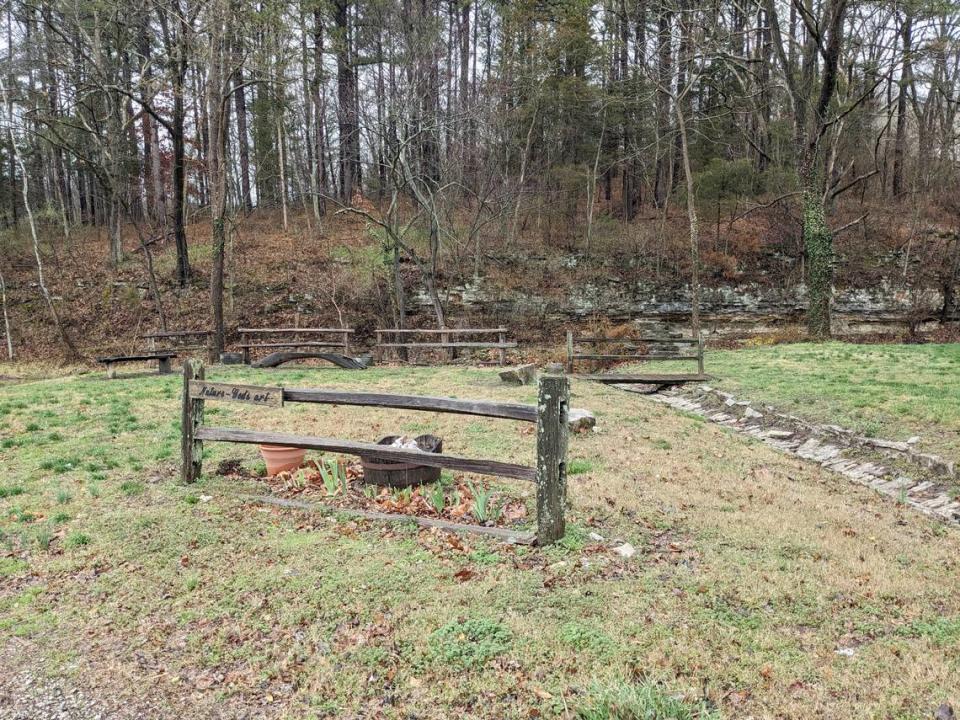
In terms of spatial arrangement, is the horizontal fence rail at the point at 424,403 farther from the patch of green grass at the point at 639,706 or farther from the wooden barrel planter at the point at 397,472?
the patch of green grass at the point at 639,706

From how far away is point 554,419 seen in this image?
4.27 meters

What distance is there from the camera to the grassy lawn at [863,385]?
800 cm

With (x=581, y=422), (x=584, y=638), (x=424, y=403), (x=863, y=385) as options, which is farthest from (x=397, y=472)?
(x=863, y=385)

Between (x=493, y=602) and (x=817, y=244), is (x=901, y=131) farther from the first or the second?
(x=493, y=602)

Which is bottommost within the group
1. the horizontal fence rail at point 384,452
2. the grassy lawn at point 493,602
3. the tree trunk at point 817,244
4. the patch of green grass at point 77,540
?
the grassy lawn at point 493,602

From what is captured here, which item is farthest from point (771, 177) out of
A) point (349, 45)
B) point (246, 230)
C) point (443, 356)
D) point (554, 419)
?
point (554, 419)

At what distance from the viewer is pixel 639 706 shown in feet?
8.70

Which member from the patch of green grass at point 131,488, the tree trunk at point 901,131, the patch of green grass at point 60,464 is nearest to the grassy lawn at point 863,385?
the patch of green grass at point 131,488

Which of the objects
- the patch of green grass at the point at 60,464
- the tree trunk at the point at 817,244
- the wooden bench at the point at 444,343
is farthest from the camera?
the tree trunk at the point at 817,244

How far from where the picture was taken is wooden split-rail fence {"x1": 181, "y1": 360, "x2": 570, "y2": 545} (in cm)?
431

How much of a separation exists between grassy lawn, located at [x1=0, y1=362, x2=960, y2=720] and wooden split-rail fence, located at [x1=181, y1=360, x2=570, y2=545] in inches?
8.6

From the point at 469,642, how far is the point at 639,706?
3.20 feet

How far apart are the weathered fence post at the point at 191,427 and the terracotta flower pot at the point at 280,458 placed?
0.62 m

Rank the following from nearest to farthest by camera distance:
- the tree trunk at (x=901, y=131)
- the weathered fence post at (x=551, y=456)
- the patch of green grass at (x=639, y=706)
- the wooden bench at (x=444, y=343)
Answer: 1. the patch of green grass at (x=639, y=706)
2. the weathered fence post at (x=551, y=456)
3. the wooden bench at (x=444, y=343)
4. the tree trunk at (x=901, y=131)
